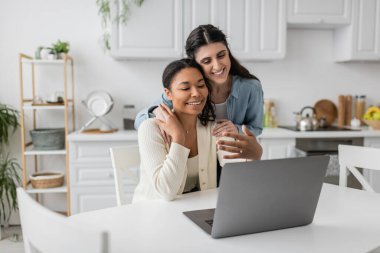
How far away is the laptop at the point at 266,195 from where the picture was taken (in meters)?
1.08

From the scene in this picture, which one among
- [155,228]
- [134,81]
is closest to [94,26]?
[134,81]

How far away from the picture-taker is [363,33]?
12.0 ft

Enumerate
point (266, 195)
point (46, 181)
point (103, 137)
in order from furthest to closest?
point (46, 181) < point (103, 137) < point (266, 195)

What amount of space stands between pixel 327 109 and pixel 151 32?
5.86 feet

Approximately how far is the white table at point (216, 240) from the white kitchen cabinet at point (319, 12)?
2.36 metres

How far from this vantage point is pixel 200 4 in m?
3.40

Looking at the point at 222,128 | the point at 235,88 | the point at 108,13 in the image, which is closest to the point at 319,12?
the point at 108,13

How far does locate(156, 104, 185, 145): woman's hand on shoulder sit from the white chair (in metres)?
0.74

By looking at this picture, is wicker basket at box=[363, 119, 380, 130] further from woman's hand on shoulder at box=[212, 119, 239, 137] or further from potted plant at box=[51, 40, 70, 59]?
potted plant at box=[51, 40, 70, 59]

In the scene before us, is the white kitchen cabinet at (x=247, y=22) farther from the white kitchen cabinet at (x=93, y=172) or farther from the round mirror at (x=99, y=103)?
the white kitchen cabinet at (x=93, y=172)

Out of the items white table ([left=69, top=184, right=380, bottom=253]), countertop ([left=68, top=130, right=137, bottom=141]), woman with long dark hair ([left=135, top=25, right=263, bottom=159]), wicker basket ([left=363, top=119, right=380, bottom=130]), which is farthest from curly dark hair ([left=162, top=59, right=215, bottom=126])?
wicker basket ([left=363, top=119, right=380, bottom=130])

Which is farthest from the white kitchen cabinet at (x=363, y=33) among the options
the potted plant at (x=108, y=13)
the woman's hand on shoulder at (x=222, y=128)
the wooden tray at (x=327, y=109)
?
the woman's hand on shoulder at (x=222, y=128)

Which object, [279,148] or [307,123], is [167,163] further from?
[307,123]

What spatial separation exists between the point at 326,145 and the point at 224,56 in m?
1.85
